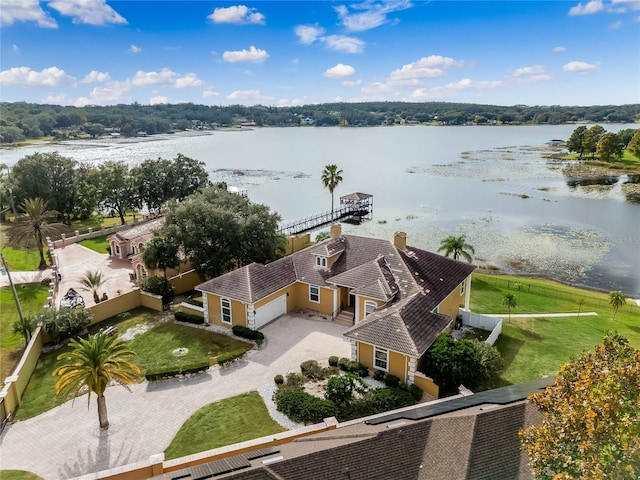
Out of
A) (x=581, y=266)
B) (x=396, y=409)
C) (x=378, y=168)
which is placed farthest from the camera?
(x=378, y=168)

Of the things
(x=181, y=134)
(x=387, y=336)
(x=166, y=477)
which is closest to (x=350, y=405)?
(x=387, y=336)

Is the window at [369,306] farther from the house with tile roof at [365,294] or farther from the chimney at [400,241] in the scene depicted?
the chimney at [400,241]

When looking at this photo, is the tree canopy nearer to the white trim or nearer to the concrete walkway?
the concrete walkway

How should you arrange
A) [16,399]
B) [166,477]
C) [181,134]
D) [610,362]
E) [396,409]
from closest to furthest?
1. [610,362]
2. [166,477]
3. [396,409]
4. [16,399]
5. [181,134]

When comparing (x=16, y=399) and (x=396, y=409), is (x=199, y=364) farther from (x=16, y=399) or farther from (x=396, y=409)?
(x=396, y=409)

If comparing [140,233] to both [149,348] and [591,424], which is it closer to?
[149,348]

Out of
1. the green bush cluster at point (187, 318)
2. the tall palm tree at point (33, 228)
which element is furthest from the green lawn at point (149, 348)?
the tall palm tree at point (33, 228)
